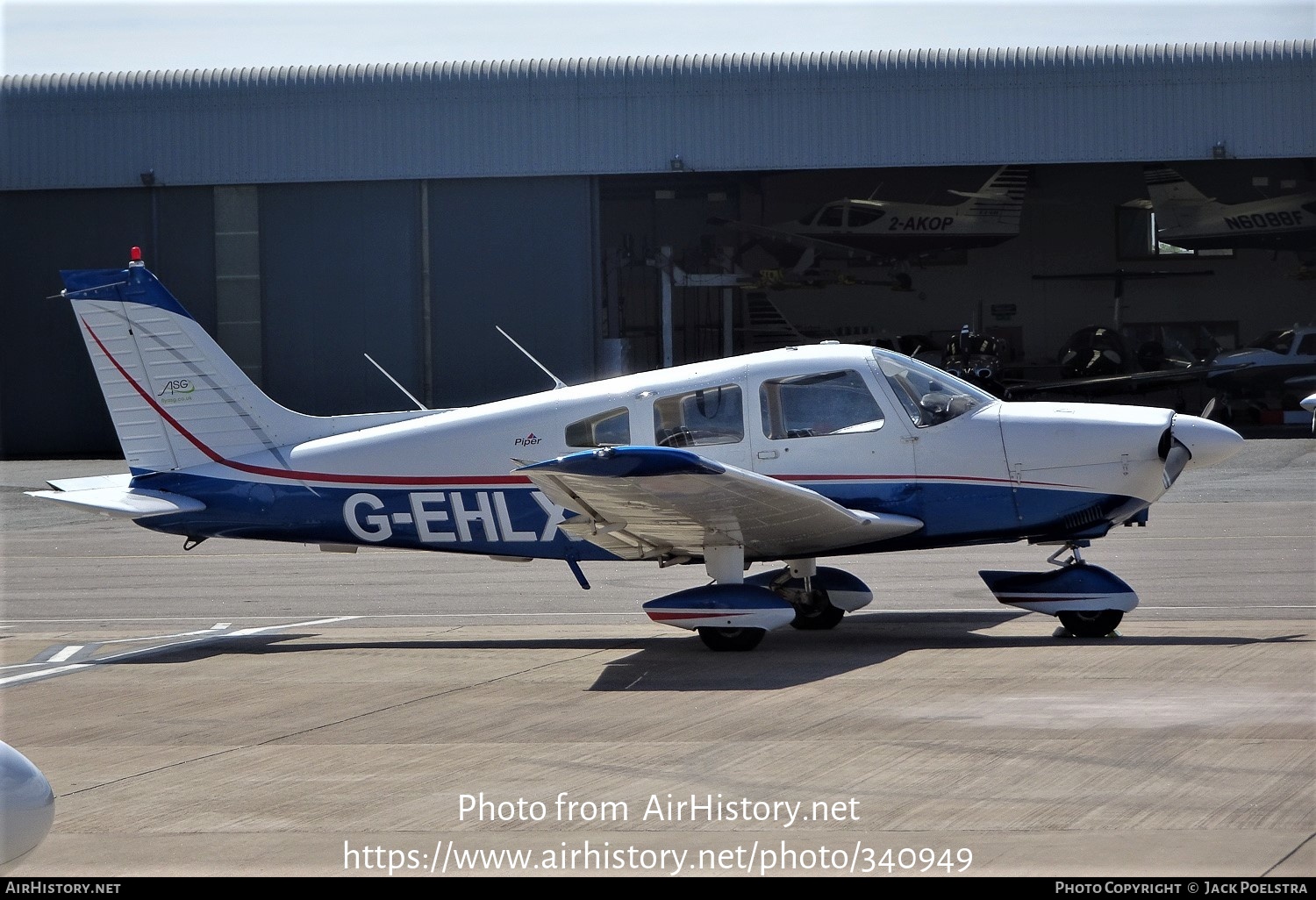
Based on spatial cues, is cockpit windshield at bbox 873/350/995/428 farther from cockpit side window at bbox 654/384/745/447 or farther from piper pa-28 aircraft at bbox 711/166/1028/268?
piper pa-28 aircraft at bbox 711/166/1028/268

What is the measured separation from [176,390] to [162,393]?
12 centimetres

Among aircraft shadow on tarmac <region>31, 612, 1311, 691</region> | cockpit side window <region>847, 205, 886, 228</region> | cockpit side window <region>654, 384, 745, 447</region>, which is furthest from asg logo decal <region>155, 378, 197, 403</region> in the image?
cockpit side window <region>847, 205, 886, 228</region>

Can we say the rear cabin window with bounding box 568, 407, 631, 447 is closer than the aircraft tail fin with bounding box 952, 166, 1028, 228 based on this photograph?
Yes

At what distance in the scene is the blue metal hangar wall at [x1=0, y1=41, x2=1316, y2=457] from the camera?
3247 centimetres

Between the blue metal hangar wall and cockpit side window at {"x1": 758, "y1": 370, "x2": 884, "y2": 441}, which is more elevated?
the blue metal hangar wall

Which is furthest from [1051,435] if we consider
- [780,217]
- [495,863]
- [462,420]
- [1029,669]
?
[780,217]

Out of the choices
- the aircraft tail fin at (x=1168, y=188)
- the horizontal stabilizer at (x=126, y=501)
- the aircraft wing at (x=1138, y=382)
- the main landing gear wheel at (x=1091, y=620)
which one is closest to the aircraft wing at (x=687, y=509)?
the main landing gear wheel at (x=1091, y=620)

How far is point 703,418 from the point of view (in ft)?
35.8

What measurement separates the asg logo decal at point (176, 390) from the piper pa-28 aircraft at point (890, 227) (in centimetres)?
2650

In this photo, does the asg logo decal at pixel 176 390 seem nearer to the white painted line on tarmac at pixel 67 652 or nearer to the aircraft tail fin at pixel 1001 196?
the white painted line on tarmac at pixel 67 652

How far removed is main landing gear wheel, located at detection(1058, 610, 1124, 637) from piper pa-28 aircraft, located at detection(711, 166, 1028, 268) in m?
28.1

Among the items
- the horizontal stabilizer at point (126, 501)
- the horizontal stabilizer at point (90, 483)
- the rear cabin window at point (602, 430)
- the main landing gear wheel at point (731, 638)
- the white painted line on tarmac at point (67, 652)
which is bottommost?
the white painted line on tarmac at point (67, 652)

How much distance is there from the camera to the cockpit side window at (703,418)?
1087 cm

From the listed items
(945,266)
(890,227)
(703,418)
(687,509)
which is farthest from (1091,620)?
(945,266)
